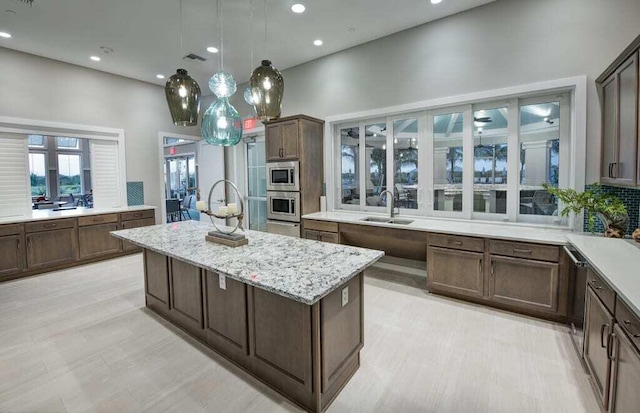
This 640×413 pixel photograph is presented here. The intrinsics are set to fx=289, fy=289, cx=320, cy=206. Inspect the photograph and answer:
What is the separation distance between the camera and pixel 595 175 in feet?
9.25

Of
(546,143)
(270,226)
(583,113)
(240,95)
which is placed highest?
(240,95)

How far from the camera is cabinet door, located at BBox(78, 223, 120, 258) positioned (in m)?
4.69

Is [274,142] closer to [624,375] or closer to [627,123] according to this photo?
[627,123]

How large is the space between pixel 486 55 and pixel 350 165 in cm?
224

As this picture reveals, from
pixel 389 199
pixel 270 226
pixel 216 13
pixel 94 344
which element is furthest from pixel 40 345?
pixel 389 199

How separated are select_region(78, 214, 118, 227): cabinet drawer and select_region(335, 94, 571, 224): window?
4260mm

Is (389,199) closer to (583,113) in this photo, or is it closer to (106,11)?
(583,113)

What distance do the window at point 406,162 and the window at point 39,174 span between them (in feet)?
35.3

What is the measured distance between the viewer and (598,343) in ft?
5.70

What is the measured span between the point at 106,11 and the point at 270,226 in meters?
3.44

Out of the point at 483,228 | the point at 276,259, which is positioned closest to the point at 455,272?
the point at 483,228

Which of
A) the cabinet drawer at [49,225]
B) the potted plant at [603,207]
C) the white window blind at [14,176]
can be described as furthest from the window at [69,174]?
the potted plant at [603,207]

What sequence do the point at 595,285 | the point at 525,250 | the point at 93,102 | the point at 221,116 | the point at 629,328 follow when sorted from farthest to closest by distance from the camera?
1. the point at 93,102
2. the point at 525,250
3. the point at 221,116
4. the point at 595,285
5. the point at 629,328

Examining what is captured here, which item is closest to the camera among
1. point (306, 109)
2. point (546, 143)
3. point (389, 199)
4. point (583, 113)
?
point (583, 113)
